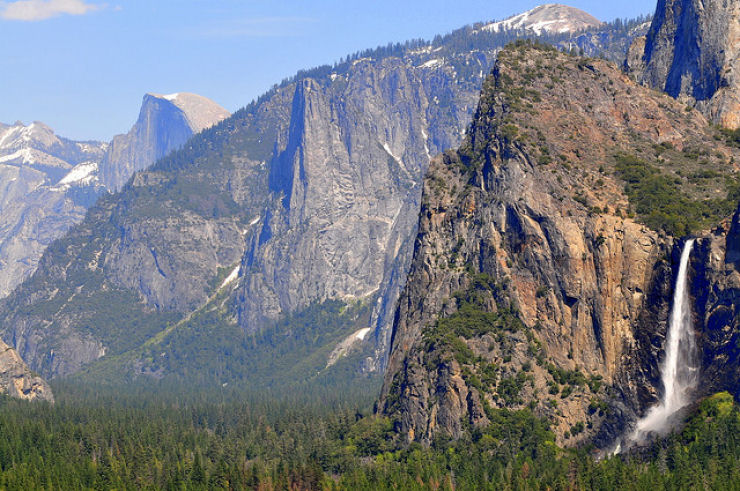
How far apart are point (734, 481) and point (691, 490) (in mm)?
6601

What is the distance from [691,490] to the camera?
19988 centimetres

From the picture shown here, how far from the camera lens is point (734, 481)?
654 ft
